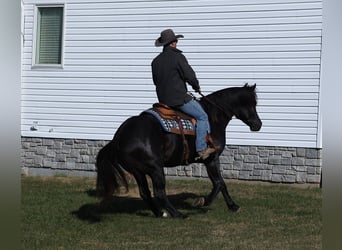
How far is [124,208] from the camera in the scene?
8.01 meters

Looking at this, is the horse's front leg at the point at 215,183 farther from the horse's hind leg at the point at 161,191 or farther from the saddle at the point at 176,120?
the saddle at the point at 176,120

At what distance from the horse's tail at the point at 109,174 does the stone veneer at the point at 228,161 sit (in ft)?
14.2

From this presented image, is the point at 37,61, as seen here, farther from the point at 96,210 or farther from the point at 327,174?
the point at 327,174

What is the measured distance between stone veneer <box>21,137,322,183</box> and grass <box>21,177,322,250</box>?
39 cm

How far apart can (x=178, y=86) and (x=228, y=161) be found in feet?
12.9

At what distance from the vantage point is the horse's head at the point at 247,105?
7.67 m

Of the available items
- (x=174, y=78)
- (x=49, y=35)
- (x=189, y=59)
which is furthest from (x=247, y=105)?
(x=49, y=35)

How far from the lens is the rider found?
6.98m

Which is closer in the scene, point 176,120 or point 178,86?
point 176,120

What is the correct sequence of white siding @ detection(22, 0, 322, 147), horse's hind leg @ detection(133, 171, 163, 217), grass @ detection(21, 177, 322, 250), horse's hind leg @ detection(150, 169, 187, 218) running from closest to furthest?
grass @ detection(21, 177, 322, 250)
horse's hind leg @ detection(150, 169, 187, 218)
horse's hind leg @ detection(133, 171, 163, 217)
white siding @ detection(22, 0, 322, 147)

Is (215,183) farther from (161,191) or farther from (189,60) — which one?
(189,60)

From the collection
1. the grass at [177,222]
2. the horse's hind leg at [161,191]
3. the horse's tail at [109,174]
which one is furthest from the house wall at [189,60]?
the horse's tail at [109,174]

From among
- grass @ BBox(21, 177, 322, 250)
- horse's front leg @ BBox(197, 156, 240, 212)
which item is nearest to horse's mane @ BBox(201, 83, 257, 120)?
horse's front leg @ BBox(197, 156, 240, 212)

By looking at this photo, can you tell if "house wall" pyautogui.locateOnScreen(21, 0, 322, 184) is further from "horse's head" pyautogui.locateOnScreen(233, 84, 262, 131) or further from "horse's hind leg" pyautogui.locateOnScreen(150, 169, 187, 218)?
"horse's hind leg" pyautogui.locateOnScreen(150, 169, 187, 218)
